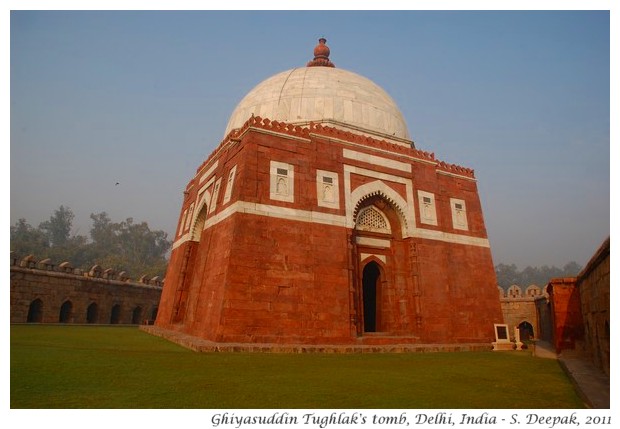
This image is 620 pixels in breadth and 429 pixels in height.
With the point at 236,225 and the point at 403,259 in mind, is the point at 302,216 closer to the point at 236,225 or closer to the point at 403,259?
the point at 236,225

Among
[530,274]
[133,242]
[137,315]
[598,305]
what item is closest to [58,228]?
[133,242]

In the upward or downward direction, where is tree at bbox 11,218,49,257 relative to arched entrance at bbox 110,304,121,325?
upward

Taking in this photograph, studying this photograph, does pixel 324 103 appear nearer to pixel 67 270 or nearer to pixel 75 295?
pixel 67 270

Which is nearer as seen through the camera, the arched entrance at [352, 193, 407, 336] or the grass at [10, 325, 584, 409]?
the grass at [10, 325, 584, 409]

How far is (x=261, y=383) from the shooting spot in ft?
15.9

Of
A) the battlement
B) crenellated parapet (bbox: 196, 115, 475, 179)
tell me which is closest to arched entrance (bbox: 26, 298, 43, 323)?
the battlement

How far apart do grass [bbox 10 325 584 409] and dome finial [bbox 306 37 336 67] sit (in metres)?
14.9

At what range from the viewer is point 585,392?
455 centimetres

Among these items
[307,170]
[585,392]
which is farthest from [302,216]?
[585,392]

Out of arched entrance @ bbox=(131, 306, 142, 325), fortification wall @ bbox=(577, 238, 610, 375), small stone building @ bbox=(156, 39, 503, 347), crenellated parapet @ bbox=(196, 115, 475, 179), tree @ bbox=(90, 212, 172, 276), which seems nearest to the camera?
fortification wall @ bbox=(577, 238, 610, 375)

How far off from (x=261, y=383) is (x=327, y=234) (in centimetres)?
658

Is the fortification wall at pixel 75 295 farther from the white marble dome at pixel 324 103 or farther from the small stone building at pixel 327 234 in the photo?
the white marble dome at pixel 324 103

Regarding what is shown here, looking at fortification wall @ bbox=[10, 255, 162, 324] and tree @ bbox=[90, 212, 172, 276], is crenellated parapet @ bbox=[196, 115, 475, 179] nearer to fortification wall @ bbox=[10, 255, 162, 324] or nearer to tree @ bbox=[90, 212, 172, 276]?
fortification wall @ bbox=[10, 255, 162, 324]

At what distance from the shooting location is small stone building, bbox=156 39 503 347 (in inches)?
392
